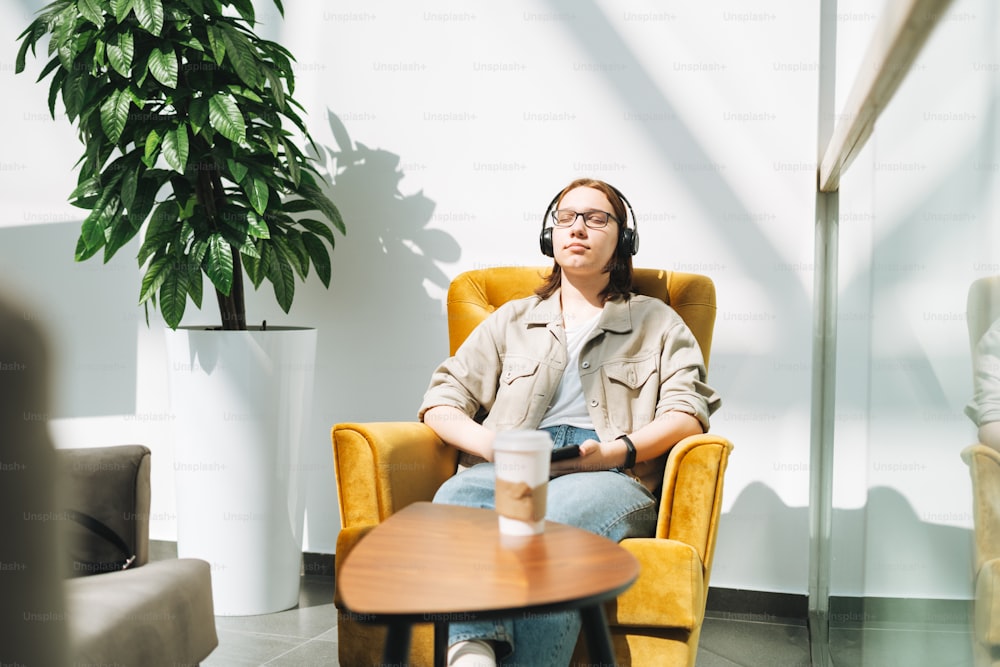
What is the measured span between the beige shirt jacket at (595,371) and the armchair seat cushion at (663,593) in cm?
43

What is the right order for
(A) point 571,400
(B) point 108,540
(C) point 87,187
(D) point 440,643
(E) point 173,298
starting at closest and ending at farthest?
(B) point 108,540 → (D) point 440,643 → (A) point 571,400 → (E) point 173,298 → (C) point 87,187

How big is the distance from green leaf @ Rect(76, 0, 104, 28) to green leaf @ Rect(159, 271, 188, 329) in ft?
2.39

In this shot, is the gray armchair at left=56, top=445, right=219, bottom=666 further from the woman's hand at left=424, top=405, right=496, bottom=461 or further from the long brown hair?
the long brown hair

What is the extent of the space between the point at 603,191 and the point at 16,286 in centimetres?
202

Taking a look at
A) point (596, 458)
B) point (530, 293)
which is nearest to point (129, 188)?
point (530, 293)

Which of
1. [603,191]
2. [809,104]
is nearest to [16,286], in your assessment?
[603,191]

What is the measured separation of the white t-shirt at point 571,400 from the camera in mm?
2199

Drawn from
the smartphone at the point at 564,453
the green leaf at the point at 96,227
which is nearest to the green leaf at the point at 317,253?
the green leaf at the point at 96,227

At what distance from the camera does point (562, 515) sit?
174 centimetres

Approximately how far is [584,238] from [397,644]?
4.67ft

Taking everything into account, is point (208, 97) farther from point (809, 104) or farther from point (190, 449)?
point (809, 104)

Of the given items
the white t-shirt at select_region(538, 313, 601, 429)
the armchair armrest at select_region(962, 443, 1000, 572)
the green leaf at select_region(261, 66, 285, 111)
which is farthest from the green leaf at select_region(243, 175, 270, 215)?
the armchair armrest at select_region(962, 443, 1000, 572)

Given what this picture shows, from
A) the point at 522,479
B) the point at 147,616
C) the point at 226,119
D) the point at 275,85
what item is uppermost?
the point at 275,85

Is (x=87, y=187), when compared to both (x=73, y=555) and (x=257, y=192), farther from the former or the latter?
(x=73, y=555)
